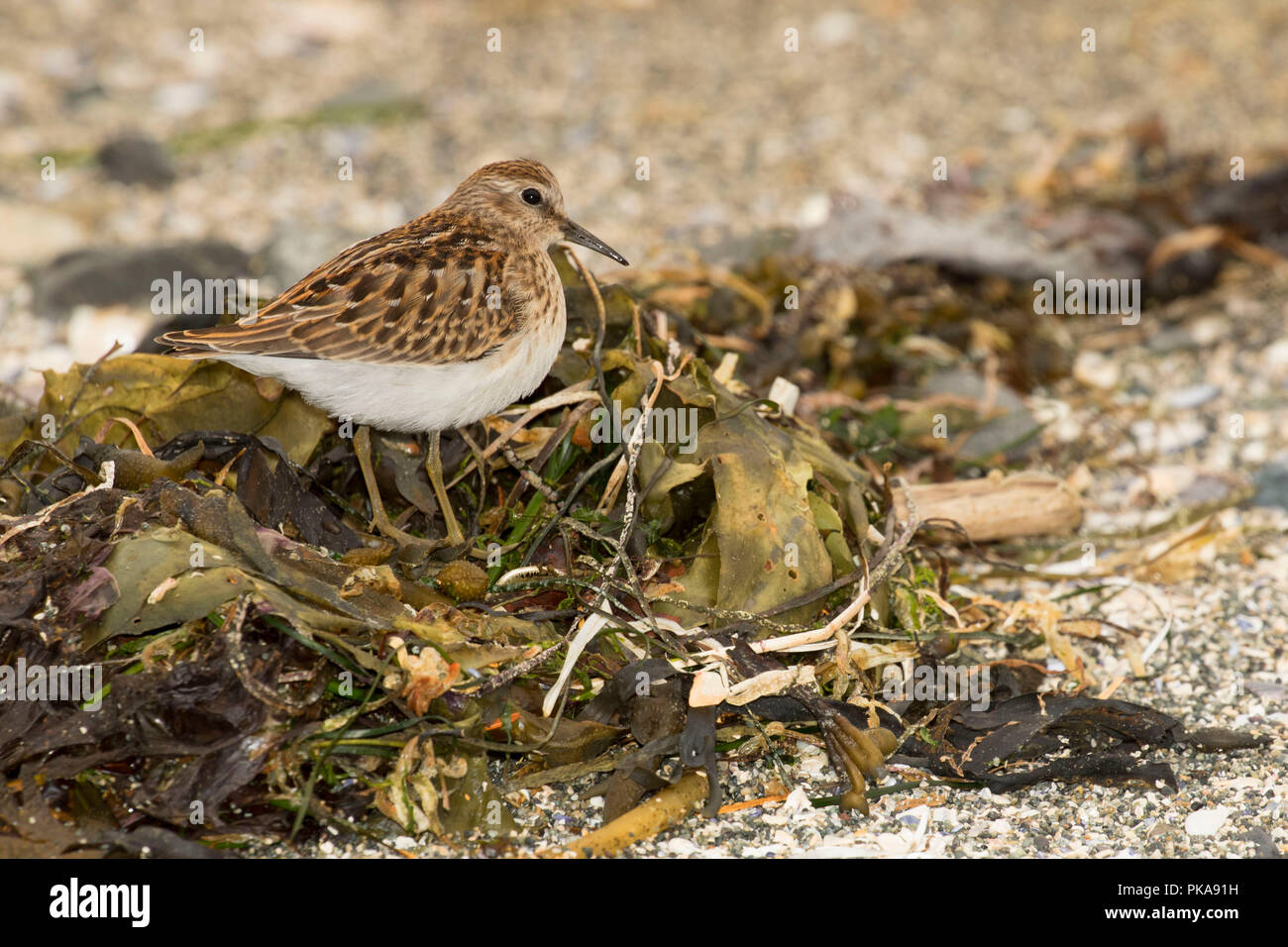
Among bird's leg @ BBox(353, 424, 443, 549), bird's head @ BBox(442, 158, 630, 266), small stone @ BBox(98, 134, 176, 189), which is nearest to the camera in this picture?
bird's leg @ BBox(353, 424, 443, 549)

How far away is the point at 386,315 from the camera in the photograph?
4.40 metres

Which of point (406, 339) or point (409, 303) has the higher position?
point (409, 303)

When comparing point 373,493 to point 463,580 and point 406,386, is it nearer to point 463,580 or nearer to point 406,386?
point 406,386

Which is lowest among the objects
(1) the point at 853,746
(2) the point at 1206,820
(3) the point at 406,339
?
(2) the point at 1206,820

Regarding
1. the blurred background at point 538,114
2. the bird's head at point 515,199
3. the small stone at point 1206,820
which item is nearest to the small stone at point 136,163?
the blurred background at point 538,114

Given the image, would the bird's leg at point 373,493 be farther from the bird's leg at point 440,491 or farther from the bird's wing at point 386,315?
the bird's wing at point 386,315

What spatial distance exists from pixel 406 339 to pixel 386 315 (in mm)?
106

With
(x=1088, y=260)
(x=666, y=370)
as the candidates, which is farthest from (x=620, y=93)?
(x=666, y=370)

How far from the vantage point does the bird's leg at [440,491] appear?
4.55 metres

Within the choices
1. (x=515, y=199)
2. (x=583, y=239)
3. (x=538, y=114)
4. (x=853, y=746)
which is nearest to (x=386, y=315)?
(x=515, y=199)

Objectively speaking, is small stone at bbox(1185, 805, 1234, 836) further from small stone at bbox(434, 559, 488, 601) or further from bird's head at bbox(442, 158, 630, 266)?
bird's head at bbox(442, 158, 630, 266)

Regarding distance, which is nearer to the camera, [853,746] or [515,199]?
[853,746]

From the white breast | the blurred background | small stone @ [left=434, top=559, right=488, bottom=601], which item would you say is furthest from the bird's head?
the blurred background

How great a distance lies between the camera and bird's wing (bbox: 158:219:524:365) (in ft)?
14.1
